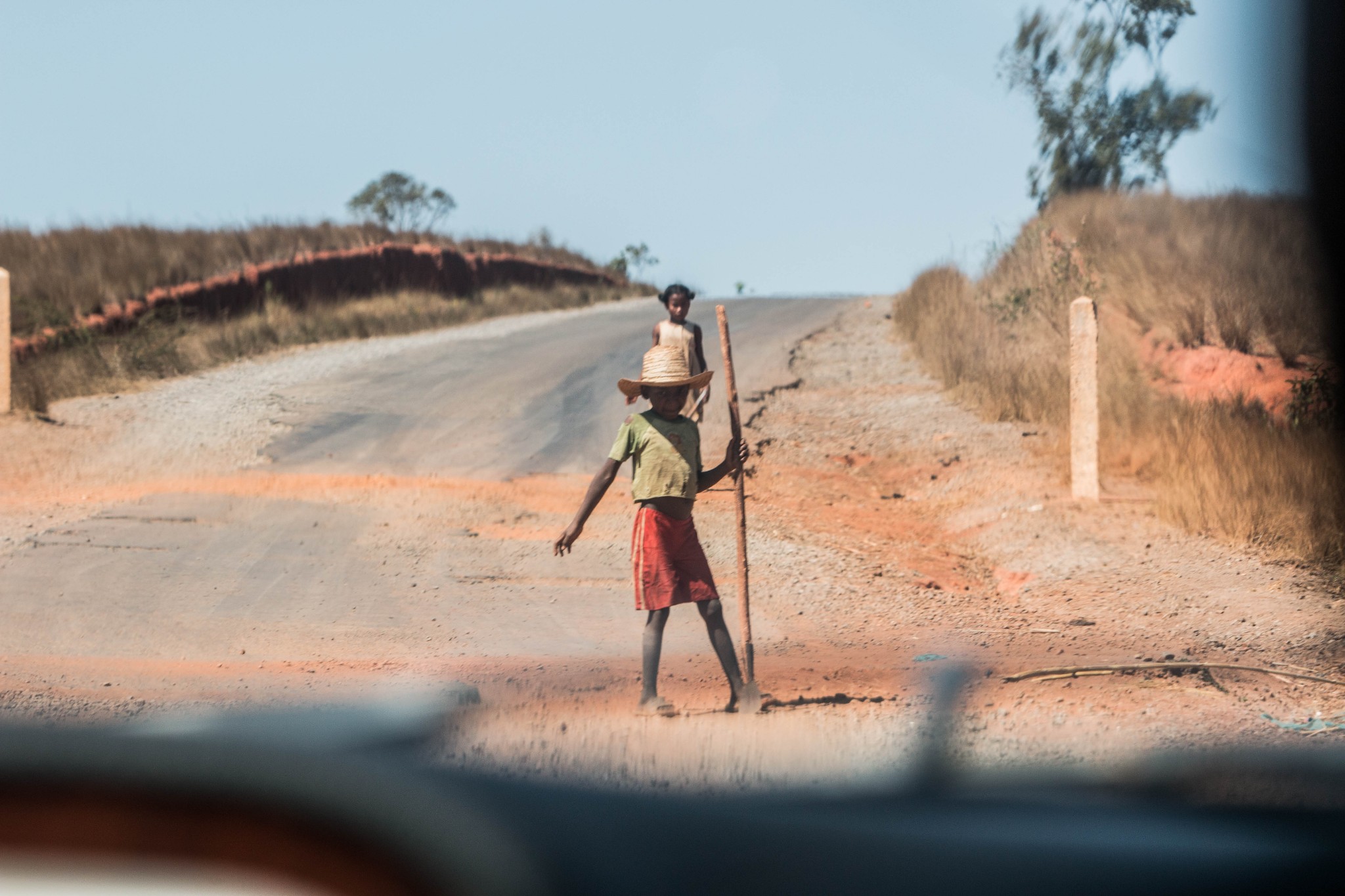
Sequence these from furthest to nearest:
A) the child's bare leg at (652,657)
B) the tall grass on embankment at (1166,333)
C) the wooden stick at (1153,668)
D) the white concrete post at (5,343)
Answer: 1. the white concrete post at (5,343)
2. the tall grass on embankment at (1166,333)
3. the wooden stick at (1153,668)
4. the child's bare leg at (652,657)

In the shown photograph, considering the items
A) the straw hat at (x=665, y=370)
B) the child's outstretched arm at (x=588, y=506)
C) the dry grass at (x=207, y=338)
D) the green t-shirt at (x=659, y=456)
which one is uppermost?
the dry grass at (x=207, y=338)

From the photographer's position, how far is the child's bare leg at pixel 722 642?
5199mm

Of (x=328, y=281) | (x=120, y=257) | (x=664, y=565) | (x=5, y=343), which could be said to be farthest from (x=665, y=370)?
(x=328, y=281)

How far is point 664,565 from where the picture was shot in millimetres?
5117

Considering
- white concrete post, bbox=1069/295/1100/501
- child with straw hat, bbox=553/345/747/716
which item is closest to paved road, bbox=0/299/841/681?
child with straw hat, bbox=553/345/747/716

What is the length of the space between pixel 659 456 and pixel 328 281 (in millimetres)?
18056

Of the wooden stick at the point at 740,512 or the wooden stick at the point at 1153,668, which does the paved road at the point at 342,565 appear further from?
the wooden stick at the point at 1153,668

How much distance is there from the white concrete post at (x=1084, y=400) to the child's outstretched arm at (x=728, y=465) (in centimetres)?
557

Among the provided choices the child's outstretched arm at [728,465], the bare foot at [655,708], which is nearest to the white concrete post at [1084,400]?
the child's outstretched arm at [728,465]

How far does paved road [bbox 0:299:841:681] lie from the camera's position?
673 cm

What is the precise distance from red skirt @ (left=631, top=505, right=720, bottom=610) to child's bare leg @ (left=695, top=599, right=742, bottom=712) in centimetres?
6

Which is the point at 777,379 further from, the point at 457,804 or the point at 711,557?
the point at 457,804

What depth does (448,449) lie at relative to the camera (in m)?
12.0

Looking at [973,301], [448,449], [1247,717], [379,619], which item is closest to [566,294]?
Answer: [973,301]
